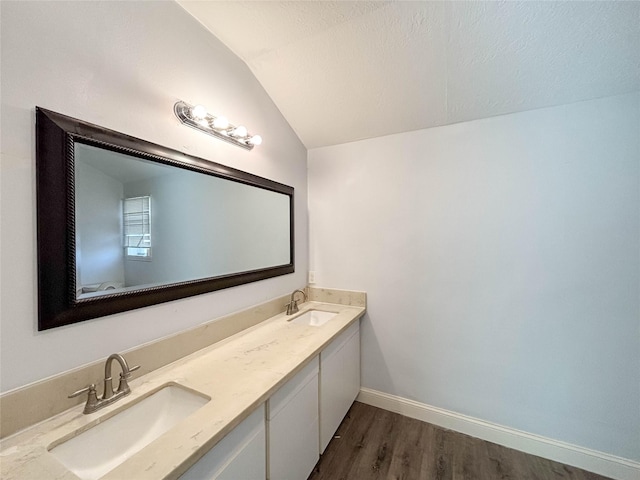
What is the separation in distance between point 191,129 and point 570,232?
232 cm

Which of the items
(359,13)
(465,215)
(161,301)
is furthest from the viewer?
(465,215)

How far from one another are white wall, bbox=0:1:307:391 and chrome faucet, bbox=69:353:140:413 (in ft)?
0.30

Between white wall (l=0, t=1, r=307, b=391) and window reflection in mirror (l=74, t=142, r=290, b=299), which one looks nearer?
white wall (l=0, t=1, r=307, b=391)

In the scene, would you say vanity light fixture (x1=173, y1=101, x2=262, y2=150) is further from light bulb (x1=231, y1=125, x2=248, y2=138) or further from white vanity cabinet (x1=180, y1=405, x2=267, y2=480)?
white vanity cabinet (x1=180, y1=405, x2=267, y2=480)

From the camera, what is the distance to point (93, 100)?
3.12 feet

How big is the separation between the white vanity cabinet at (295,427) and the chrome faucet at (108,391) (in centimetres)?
57

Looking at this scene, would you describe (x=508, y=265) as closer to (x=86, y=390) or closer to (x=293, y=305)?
(x=293, y=305)

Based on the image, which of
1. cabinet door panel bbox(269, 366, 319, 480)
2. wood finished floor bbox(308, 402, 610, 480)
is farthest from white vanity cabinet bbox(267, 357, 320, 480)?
wood finished floor bbox(308, 402, 610, 480)

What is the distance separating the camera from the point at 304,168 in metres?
2.32

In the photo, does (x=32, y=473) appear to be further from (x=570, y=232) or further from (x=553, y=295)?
(x=570, y=232)

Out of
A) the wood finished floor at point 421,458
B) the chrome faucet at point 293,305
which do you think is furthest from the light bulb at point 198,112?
the wood finished floor at point 421,458

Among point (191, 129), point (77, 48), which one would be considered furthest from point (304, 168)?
point (77, 48)

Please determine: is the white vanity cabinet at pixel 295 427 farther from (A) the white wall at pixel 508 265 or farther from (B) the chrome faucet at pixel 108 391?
(A) the white wall at pixel 508 265

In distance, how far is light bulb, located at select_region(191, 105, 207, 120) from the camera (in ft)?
4.09
